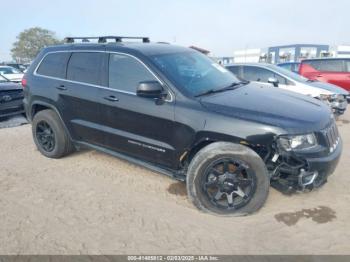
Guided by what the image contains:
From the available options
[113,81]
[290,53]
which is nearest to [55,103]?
[113,81]

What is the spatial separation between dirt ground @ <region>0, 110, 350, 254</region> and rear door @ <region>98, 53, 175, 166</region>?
54 cm

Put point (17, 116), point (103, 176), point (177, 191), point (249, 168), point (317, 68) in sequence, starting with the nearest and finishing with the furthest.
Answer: point (249, 168), point (177, 191), point (103, 176), point (17, 116), point (317, 68)

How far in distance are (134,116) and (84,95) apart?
3.12 feet

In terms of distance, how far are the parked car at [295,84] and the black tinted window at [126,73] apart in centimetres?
443

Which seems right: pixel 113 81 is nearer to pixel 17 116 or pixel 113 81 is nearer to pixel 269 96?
pixel 269 96

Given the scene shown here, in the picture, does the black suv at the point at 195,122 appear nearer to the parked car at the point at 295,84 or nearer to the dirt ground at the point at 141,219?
the dirt ground at the point at 141,219

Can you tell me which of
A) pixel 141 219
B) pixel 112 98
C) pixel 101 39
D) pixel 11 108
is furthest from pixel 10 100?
pixel 141 219

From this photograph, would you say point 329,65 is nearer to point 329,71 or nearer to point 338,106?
point 329,71

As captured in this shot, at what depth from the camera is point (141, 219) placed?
330cm

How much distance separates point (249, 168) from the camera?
323 centimetres

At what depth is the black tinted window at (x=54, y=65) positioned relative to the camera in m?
4.68

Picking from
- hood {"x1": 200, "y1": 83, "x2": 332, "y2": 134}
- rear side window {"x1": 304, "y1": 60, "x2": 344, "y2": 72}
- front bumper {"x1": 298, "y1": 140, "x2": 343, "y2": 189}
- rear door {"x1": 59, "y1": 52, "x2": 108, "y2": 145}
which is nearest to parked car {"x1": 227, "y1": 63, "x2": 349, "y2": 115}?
rear side window {"x1": 304, "y1": 60, "x2": 344, "y2": 72}

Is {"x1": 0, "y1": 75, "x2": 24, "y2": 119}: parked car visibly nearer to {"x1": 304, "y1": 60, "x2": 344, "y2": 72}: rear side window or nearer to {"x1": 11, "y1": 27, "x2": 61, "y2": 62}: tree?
{"x1": 304, "y1": 60, "x2": 344, "y2": 72}: rear side window

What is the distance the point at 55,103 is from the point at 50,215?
76.4 inches
